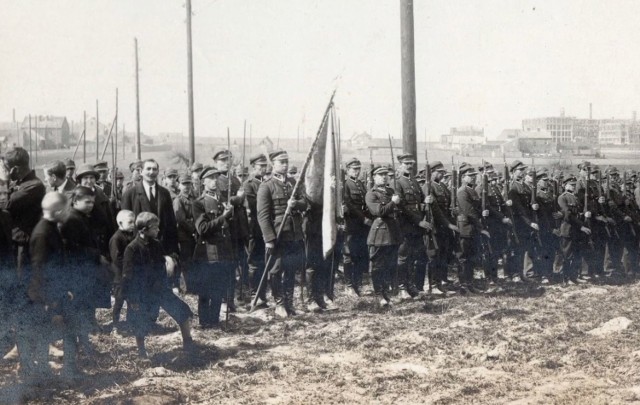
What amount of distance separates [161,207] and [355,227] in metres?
3.94

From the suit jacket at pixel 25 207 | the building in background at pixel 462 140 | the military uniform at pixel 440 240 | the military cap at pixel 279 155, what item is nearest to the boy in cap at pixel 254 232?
the military cap at pixel 279 155

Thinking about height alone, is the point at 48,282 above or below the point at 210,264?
above

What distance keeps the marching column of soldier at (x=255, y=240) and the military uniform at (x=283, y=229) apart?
2cm

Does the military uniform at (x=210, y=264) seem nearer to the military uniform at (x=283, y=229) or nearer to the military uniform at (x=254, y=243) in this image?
the military uniform at (x=283, y=229)

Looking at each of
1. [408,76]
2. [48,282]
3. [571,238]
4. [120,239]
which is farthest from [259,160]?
[571,238]

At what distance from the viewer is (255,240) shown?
31.8ft

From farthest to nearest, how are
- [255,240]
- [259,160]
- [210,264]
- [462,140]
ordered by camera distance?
1. [462,140]
2. [255,240]
3. [259,160]
4. [210,264]

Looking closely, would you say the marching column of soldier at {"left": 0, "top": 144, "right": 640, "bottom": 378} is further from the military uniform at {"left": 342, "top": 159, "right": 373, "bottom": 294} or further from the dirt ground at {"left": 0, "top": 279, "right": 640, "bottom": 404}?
the dirt ground at {"left": 0, "top": 279, "right": 640, "bottom": 404}

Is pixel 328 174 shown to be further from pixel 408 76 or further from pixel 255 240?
pixel 408 76

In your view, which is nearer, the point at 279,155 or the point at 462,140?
the point at 279,155

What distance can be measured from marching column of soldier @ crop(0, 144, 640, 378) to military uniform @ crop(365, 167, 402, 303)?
21mm

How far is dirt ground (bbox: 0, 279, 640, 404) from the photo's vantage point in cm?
546

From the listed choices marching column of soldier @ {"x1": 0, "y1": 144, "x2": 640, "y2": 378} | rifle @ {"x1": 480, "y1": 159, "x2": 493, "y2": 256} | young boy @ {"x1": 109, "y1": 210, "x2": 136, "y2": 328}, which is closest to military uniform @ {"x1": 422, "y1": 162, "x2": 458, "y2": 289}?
marching column of soldier @ {"x1": 0, "y1": 144, "x2": 640, "y2": 378}

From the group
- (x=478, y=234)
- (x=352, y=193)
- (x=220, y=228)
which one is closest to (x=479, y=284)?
(x=478, y=234)
